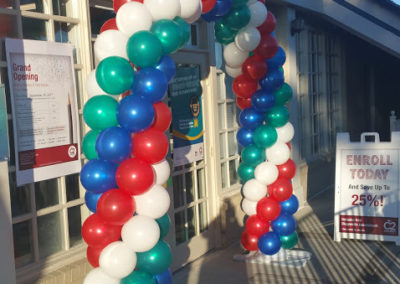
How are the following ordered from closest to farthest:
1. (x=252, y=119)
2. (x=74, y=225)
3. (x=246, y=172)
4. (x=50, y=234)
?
(x=50, y=234)
(x=74, y=225)
(x=252, y=119)
(x=246, y=172)

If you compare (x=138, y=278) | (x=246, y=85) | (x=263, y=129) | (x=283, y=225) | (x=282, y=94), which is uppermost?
(x=246, y=85)

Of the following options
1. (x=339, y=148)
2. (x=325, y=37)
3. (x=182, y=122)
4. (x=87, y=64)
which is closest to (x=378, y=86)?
(x=325, y=37)

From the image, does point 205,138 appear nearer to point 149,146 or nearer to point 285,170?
point 285,170

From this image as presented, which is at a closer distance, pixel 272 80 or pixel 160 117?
pixel 160 117

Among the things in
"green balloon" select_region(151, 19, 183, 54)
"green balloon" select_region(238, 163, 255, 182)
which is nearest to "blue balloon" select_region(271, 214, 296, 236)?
"green balloon" select_region(238, 163, 255, 182)

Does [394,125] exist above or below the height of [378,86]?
below

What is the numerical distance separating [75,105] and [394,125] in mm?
6900

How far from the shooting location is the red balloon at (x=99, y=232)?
11.0 feet

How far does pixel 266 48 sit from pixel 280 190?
1387 millimetres

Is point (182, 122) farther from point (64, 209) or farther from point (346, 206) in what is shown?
point (346, 206)

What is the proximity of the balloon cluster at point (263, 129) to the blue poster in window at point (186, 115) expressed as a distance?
1.74 ft

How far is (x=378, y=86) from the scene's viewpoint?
42.7ft

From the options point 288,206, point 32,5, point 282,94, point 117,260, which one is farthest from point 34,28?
point 288,206

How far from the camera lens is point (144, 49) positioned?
3293mm
